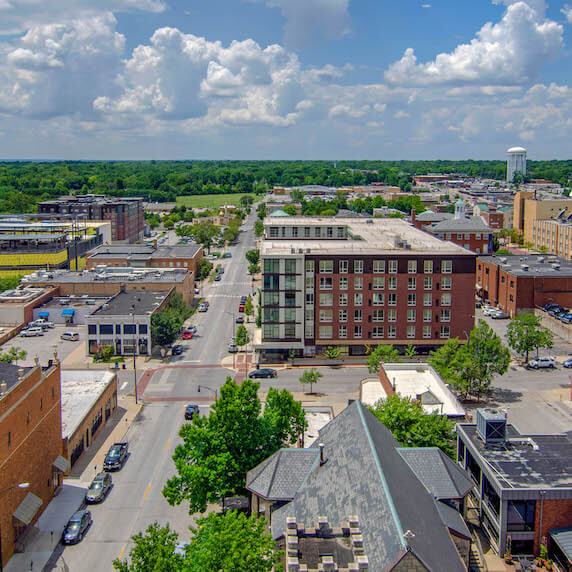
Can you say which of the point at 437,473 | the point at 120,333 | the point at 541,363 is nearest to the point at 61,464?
the point at 437,473

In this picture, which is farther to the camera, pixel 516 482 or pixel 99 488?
pixel 99 488

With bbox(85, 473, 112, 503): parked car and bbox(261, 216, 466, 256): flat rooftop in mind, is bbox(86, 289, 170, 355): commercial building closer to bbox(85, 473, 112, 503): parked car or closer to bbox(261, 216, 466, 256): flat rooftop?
bbox(261, 216, 466, 256): flat rooftop

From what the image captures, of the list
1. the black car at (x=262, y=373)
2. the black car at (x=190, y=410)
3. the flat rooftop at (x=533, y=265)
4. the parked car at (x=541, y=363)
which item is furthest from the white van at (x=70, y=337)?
the flat rooftop at (x=533, y=265)

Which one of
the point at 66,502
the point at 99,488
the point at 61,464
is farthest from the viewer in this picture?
the point at 61,464

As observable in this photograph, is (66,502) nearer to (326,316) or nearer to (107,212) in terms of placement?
(326,316)

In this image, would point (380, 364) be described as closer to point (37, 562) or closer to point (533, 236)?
point (37, 562)

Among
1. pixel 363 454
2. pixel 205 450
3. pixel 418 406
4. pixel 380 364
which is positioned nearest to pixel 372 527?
pixel 363 454
